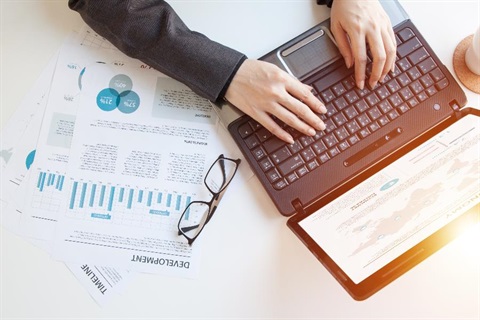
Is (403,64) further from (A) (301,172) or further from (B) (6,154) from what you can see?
(B) (6,154)

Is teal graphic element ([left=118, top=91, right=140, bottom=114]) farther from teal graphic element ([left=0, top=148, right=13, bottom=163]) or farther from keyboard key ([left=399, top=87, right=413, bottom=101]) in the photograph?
keyboard key ([left=399, top=87, right=413, bottom=101])

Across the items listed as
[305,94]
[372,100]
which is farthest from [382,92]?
[305,94]

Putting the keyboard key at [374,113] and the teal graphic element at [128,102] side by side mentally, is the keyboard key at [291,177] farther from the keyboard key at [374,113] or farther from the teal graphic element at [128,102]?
the teal graphic element at [128,102]

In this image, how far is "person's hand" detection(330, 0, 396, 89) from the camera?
75 cm

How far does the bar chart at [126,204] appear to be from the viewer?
748 millimetres

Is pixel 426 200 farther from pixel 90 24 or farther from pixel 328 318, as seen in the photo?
pixel 90 24

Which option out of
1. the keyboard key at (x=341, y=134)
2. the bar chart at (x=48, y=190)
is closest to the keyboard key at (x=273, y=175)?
the keyboard key at (x=341, y=134)

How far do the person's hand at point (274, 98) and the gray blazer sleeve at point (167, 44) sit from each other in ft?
0.07

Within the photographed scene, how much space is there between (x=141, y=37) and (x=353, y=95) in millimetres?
349

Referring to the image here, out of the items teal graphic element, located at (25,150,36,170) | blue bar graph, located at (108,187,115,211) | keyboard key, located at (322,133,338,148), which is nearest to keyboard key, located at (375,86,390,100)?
keyboard key, located at (322,133,338,148)

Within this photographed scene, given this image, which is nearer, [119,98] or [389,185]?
[389,185]

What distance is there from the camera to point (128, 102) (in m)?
0.79

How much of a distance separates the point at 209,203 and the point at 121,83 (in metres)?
0.25

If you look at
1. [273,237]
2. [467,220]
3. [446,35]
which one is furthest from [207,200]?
[446,35]
